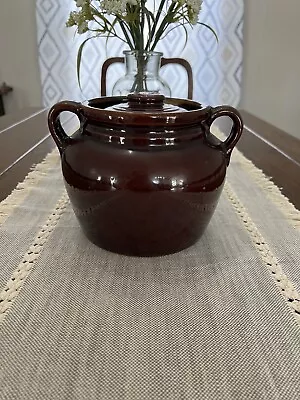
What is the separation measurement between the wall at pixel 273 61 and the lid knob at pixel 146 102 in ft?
7.35

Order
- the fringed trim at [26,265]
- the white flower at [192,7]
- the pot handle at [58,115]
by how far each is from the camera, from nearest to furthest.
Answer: the fringed trim at [26,265], the pot handle at [58,115], the white flower at [192,7]

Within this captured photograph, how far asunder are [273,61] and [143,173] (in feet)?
7.67

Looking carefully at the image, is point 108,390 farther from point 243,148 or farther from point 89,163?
point 243,148

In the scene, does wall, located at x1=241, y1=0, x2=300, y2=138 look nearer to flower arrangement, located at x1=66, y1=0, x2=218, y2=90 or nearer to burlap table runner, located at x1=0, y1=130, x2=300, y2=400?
flower arrangement, located at x1=66, y1=0, x2=218, y2=90

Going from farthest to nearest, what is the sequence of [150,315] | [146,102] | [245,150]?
1. [245,150]
2. [146,102]
3. [150,315]

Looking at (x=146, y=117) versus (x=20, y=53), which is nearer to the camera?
(x=146, y=117)

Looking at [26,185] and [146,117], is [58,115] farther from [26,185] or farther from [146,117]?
[26,185]

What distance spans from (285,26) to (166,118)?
91.7 inches

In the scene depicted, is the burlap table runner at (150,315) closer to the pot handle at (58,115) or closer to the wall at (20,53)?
the pot handle at (58,115)

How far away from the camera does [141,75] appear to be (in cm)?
99

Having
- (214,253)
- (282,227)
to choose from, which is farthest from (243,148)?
(214,253)

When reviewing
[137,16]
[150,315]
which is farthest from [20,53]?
[150,315]

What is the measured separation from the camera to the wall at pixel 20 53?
2.53 meters

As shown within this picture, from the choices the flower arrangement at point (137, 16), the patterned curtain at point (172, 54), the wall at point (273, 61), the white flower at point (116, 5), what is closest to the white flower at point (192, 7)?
the flower arrangement at point (137, 16)
